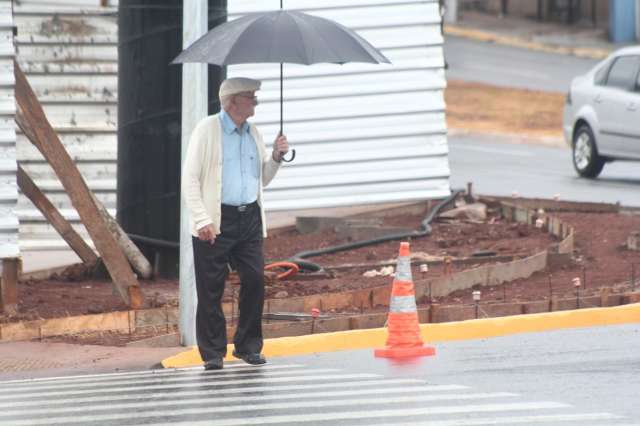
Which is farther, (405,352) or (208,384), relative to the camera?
(405,352)

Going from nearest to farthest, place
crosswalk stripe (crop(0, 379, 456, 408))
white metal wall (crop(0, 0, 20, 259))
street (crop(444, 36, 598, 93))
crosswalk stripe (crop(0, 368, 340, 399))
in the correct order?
crosswalk stripe (crop(0, 379, 456, 408))
crosswalk stripe (crop(0, 368, 340, 399))
white metal wall (crop(0, 0, 20, 259))
street (crop(444, 36, 598, 93))

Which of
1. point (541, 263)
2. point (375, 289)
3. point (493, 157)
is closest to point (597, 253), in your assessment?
point (541, 263)

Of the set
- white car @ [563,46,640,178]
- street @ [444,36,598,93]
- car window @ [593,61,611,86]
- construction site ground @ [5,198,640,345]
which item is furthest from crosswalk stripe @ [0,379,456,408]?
street @ [444,36,598,93]

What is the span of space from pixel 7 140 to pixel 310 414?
4.90 m

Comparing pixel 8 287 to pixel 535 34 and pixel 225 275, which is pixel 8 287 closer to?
pixel 225 275

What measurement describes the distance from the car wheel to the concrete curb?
78.9 feet

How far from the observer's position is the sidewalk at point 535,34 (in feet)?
165

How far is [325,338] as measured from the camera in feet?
38.4

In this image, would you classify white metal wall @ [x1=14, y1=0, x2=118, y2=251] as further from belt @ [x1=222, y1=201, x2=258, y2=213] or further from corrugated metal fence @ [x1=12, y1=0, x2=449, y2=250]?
belt @ [x1=222, y1=201, x2=258, y2=213]

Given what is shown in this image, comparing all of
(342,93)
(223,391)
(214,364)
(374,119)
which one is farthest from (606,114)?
(223,391)

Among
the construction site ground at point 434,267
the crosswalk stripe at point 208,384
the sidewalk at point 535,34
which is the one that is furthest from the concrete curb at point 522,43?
the crosswalk stripe at point 208,384

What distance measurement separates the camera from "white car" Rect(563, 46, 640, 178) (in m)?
23.4

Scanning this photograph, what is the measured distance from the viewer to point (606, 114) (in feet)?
78.2

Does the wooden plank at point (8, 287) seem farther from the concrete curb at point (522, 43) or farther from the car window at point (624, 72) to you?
the concrete curb at point (522, 43)
